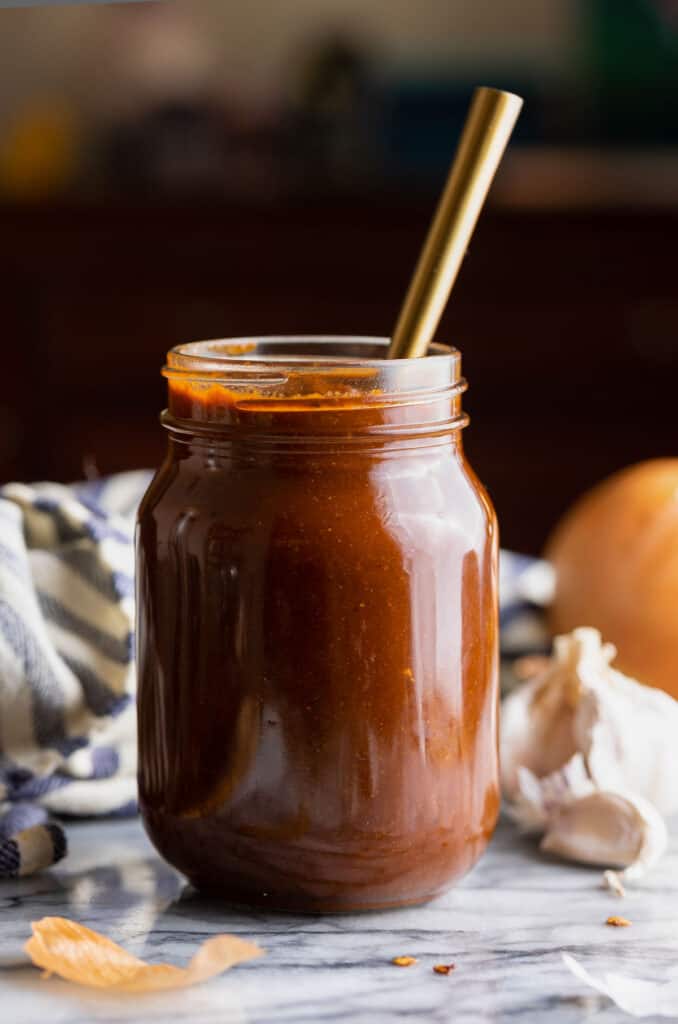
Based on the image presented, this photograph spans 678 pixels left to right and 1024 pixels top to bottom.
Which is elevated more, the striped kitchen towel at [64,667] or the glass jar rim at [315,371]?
the glass jar rim at [315,371]

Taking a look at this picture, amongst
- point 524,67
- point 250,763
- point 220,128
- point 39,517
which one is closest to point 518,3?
point 524,67

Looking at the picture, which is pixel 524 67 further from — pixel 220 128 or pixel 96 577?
pixel 96 577

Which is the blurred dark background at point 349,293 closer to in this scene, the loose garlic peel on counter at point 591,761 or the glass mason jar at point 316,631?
the loose garlic peel on counter at point 591,761

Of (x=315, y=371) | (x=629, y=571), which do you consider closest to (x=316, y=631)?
(x=315, y=371)

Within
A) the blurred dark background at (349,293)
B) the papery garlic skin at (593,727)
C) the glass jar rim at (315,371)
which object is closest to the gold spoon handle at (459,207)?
the glass jar rim at (315,371)

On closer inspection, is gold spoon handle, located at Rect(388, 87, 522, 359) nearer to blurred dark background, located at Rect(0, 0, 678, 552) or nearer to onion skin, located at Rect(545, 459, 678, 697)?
onion skin, located at Rect(545, 459, 678, 697)

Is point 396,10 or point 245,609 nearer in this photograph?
point 245,609
